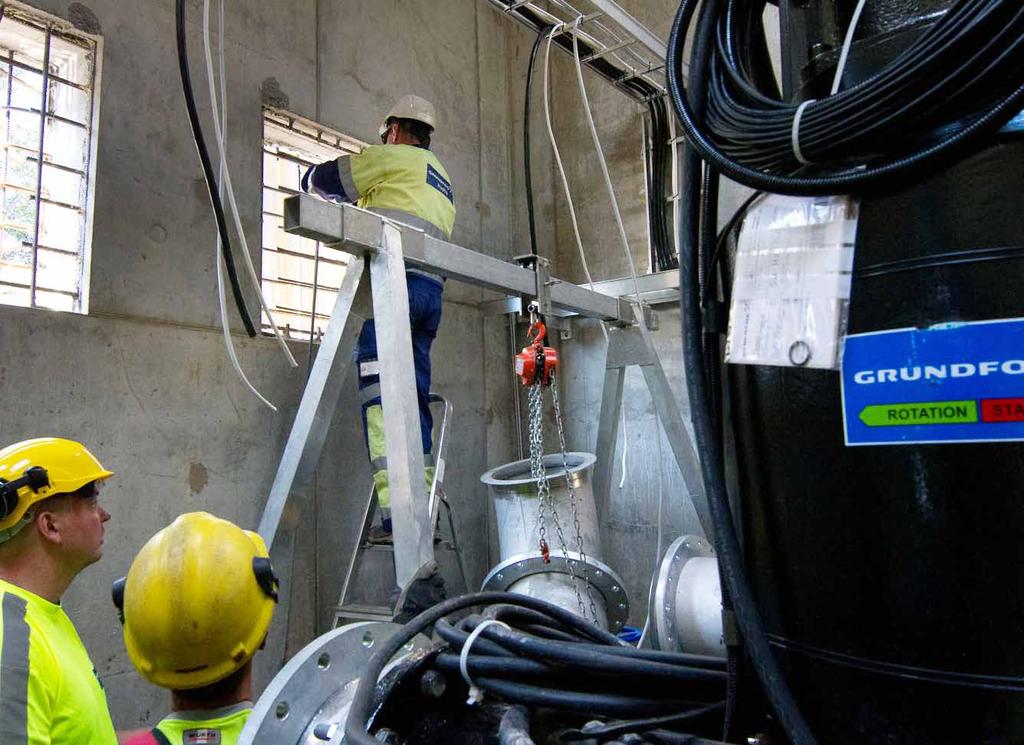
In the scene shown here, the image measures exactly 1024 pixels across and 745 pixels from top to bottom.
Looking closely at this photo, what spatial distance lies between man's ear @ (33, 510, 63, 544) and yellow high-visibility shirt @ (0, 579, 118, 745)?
118 millimetres

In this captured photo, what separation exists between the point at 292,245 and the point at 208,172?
66 cm

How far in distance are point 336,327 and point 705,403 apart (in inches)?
56.6

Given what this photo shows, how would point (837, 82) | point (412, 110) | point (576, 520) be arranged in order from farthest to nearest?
1. point (412, 110)
2. point (576, 520)
3. point (837, 82)

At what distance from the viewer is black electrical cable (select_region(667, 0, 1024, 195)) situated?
0.65 metres

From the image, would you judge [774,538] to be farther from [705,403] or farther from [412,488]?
[412,488]

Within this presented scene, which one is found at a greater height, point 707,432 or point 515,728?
point 707,432

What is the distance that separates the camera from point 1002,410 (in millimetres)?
650

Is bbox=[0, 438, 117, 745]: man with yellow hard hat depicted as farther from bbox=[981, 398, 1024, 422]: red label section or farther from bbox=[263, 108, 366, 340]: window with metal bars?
bbox=[981, 398, 1024, 422]: red label section

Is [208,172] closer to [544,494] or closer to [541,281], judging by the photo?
[541,281]

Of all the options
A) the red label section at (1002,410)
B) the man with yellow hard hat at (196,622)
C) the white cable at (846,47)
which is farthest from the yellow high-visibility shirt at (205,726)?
the white cable at (846,47)

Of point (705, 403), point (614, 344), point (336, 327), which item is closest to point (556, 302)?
point (614, 344)

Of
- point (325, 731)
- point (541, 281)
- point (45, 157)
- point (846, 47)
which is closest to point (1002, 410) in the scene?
point (846, 47)

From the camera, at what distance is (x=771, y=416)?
792 millimetres

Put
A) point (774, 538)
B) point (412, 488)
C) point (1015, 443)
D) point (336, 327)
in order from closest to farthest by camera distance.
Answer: point (1015, 443) < point (774, 538) < point (412, 488) < point (336, 327)
